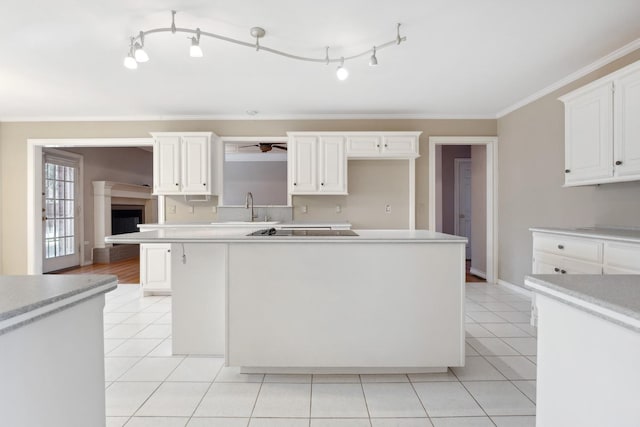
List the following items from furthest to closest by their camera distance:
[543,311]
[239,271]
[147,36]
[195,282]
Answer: [147,36]
[195,282]
[239,271]
[543,311]

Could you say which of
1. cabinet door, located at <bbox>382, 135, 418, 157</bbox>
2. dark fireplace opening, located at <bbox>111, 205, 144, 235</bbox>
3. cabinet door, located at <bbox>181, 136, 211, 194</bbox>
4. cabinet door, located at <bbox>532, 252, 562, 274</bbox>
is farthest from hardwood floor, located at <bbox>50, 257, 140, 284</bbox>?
cabinet door, located at <bbox>532, 252, 562, 274</bbox>

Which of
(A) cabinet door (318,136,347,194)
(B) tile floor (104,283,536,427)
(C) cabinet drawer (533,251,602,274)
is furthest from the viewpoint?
(A) cabinet door (318,136,347,194)

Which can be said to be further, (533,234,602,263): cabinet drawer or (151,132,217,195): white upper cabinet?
(151,132,217,195): white upper cabinet

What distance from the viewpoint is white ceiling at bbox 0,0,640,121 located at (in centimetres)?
213

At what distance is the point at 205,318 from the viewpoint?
7.38 feet

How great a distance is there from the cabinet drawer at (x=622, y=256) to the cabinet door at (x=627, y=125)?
0.63m

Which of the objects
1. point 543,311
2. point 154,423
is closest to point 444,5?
point 543,311

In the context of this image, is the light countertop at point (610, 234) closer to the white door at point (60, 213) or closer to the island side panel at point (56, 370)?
the island side panel at point (56, 370)

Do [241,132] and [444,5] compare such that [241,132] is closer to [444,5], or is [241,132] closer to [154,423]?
[444,5]

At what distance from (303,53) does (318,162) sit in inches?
64.6

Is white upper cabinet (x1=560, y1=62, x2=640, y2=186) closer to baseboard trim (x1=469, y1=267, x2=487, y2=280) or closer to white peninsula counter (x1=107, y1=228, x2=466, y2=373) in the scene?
white peninsula counter (x1=107, y1=228, x2=466, y2=373)

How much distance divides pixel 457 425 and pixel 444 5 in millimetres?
2551

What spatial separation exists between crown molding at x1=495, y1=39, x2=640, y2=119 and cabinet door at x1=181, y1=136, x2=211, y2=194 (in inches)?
161

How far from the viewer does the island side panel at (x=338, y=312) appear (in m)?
1.98
